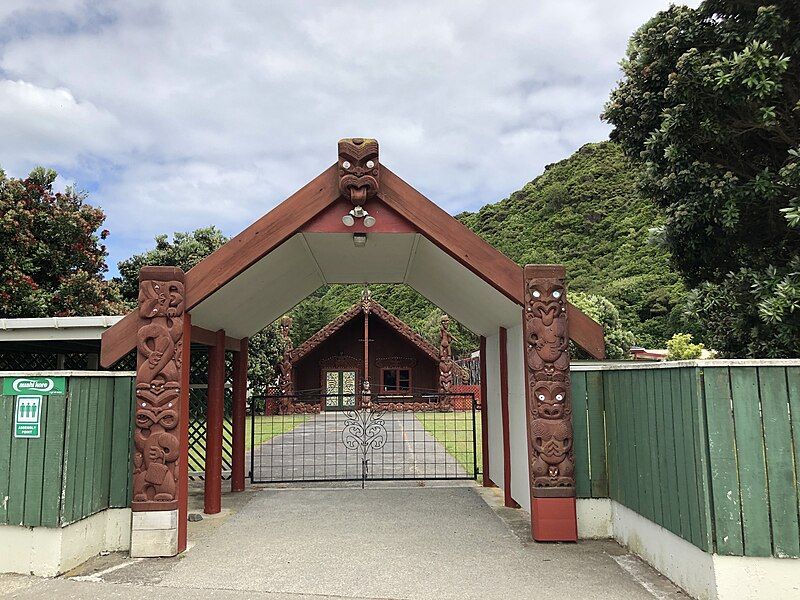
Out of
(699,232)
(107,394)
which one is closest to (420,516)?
(107,394)

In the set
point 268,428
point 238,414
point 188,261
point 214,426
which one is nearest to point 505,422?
point 214,426

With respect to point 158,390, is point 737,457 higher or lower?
lower

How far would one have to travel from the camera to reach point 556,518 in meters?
5.99

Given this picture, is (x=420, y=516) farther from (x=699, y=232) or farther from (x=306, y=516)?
(x=699, y=232)

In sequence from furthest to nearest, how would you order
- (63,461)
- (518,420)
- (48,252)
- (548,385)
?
1. (48,252)
2. (518,420)
3. (548,385)
4. (63,461)

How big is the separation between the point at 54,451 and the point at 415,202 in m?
3.99

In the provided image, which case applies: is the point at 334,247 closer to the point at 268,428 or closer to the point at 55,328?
the point at 55,328

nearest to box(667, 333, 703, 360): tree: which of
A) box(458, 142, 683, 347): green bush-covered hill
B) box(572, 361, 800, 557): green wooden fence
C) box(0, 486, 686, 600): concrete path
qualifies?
box(458, 142, 683, 347): green bush-covered hill

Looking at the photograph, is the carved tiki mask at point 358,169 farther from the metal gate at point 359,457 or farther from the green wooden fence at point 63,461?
the metal gate at point 359,457

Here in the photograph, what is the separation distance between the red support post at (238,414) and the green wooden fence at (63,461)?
10.4ft

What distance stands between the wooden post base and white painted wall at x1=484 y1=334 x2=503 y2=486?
2479mm

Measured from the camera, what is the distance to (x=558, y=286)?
6.11 metres

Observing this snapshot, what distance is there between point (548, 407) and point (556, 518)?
3.65 ft

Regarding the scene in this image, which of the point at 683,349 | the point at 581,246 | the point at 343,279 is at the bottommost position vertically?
the point at 683,349
